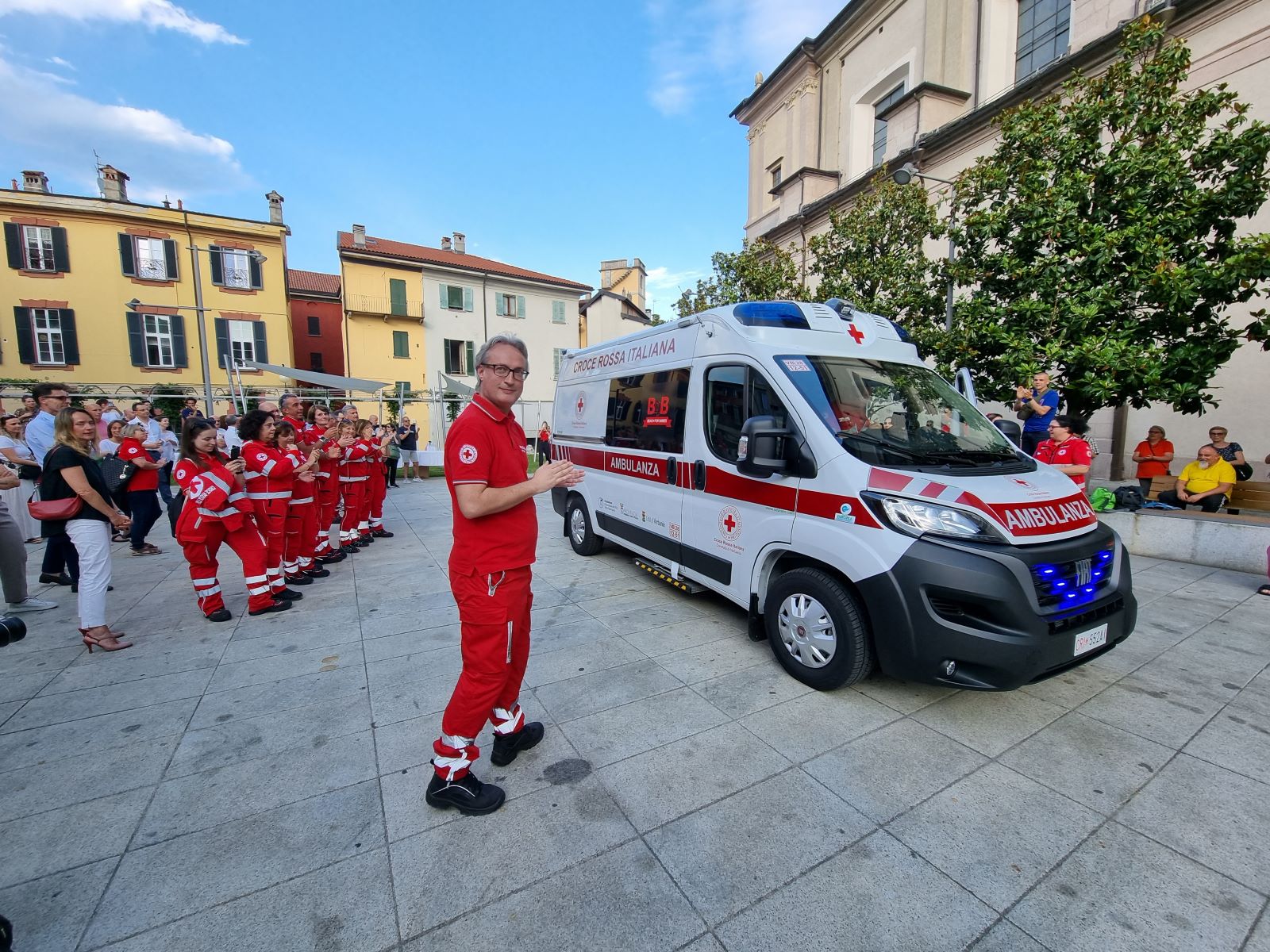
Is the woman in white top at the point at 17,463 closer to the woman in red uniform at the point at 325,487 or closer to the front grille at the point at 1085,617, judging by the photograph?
the woman in red uniform at the point at 325,487

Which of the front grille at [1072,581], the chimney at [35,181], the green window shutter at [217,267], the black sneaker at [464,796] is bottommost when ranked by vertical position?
the black sneaker at [464,796]

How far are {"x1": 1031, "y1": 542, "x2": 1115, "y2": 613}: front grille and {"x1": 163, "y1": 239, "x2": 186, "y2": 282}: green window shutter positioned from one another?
105ft

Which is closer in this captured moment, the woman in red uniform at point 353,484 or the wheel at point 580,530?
the wheel at point 580,530

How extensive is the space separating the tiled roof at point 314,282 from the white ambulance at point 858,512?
32794 mm

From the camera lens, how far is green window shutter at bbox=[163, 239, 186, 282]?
77.6 ft

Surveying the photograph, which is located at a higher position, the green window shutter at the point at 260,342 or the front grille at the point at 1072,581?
the green window shutter at the point at 260,342

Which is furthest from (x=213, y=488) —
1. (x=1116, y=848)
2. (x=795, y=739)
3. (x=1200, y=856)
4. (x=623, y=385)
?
(x=1200, y=856)

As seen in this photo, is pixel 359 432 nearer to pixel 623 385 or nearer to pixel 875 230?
pixel 623 385

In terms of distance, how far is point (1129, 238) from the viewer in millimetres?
6934

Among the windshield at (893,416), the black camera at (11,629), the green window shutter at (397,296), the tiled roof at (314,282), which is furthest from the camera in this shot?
the tiled roof at (314,282)

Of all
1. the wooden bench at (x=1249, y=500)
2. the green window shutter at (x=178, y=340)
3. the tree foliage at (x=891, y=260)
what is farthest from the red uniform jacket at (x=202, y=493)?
the green window shutter at (x=178, y=340)

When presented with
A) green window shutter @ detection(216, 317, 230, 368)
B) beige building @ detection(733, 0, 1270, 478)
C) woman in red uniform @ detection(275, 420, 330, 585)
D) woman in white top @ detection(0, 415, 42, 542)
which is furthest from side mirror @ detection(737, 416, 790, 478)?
green window shutter @ detection(216, 317, 230, 368)

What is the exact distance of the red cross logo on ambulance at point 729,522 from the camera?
3971mm

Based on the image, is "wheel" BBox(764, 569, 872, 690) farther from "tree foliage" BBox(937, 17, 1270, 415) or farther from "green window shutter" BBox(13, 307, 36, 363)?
"green window shutter" BBox(13, 307, 36, 363)
